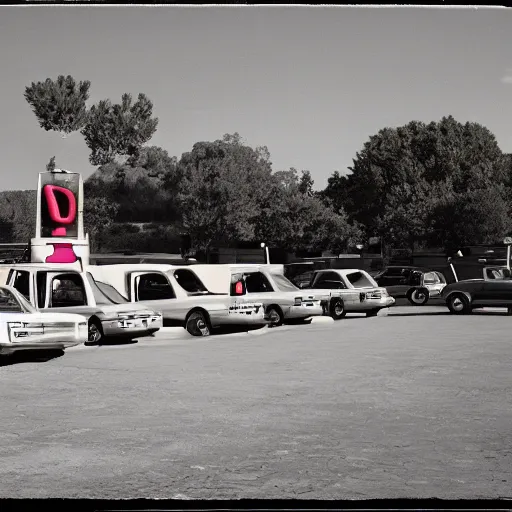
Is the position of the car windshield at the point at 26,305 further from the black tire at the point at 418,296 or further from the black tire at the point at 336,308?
the black tire at the point at 418,296

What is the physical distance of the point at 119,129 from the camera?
38.4ft

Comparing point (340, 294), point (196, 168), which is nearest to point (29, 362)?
point (196, 168)

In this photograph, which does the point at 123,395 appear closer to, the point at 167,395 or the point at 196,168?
the point at 167,395

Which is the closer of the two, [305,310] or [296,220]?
[296,220]

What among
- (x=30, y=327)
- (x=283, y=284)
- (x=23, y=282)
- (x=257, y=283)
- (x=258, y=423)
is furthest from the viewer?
(x=283, y=284)

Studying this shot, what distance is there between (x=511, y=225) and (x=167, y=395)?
51.6ft

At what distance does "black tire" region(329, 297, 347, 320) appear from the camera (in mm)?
26828

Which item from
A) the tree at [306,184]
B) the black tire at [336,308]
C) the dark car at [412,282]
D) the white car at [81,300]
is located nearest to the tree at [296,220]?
the tree at [306,184]

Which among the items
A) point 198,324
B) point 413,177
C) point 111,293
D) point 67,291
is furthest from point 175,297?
point 413,177

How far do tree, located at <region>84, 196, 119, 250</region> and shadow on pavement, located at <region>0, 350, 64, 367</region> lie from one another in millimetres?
3432

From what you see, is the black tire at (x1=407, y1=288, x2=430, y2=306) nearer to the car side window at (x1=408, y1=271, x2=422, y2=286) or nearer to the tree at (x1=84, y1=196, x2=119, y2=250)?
the car side window at (x1=408, y1=271, x2=422, y2=286)

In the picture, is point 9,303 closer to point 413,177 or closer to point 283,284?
point 413,177

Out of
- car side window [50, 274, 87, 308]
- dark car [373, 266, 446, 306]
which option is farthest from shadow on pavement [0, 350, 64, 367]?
dark car [373, 266, 446, 306]

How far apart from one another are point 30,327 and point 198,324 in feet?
20.9
